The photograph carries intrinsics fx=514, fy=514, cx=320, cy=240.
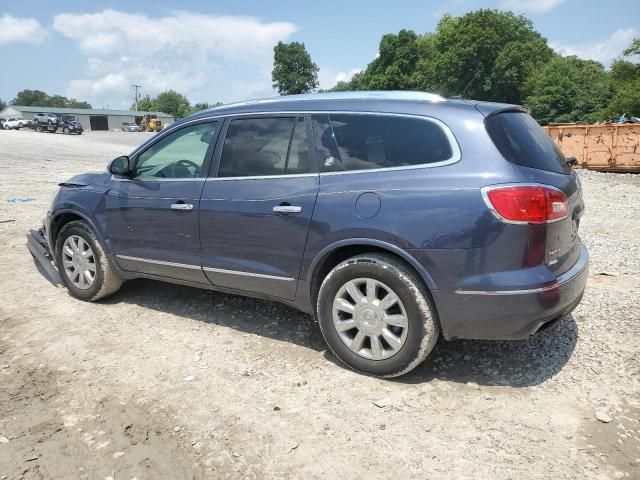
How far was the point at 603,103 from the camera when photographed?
44.3 meters

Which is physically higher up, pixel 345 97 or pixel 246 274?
pixel 345 97

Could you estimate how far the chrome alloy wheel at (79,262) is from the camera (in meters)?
4.79

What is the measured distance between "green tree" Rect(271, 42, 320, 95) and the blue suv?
290 feet

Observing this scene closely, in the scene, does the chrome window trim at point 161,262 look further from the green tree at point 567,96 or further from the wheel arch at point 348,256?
the green tree at point 567,96

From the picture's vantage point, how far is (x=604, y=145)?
16688 millimetres

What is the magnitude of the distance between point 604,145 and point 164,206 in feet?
54.4

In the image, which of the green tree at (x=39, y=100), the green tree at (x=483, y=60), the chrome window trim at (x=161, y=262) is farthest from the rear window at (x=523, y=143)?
the green tree at (x=39, y=100)

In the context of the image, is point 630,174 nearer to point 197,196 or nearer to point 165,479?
point 197,196

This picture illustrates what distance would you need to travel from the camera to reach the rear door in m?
3.01

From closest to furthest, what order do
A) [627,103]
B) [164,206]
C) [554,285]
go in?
[554,285] → [164,206] → [627,103]

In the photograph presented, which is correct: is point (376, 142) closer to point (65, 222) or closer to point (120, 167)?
point (120, 167)

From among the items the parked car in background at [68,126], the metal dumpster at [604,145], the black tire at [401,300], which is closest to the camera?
the black tire at [401,300]

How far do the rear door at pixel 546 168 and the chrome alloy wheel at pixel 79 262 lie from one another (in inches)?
144

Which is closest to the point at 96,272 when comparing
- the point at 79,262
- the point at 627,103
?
the point at 79,262
